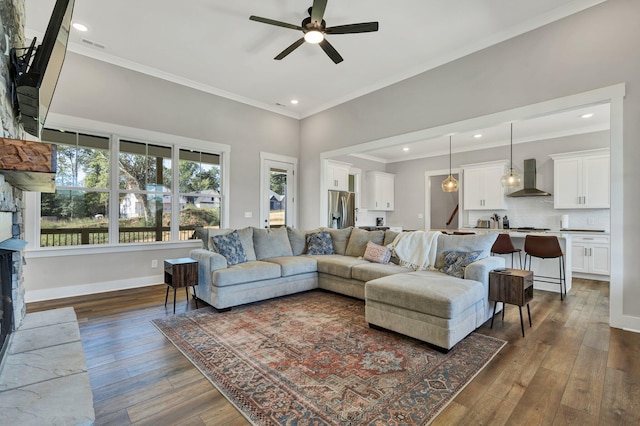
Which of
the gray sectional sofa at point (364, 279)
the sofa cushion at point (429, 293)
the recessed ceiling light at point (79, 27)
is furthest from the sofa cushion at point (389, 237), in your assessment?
the recessed ceiling light at point (79, 27)

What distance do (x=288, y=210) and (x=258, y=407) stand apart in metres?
4.95

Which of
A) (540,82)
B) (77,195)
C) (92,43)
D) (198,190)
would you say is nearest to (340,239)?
(198,190)

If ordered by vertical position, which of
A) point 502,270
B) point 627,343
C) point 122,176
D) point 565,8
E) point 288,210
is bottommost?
point 627,343

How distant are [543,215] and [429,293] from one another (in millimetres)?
5681

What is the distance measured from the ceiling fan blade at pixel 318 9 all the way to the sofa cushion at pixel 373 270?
109 inches

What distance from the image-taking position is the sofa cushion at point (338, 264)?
3.93 meters

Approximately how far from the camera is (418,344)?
8.55ft

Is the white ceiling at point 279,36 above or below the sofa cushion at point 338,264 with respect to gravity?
above

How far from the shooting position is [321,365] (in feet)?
7.35

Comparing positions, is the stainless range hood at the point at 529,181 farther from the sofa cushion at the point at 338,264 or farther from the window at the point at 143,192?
the window at the point at 143,192

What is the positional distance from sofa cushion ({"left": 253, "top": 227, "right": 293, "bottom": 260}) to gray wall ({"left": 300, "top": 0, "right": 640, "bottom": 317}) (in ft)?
7.73

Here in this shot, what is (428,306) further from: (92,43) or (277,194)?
(92,43)

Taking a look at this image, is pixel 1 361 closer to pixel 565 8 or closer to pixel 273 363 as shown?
pixel 273 363

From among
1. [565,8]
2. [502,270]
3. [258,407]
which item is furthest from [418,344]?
[565,8]
